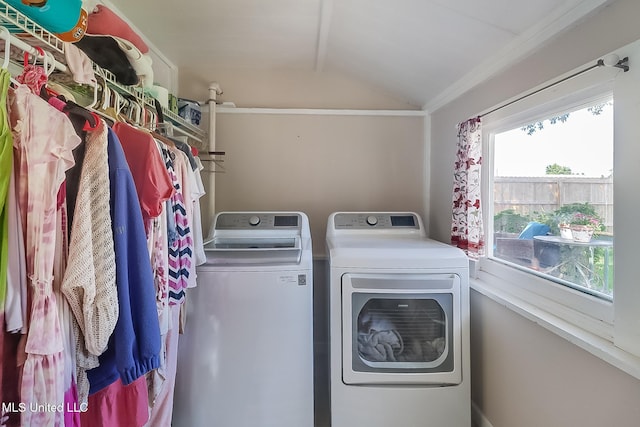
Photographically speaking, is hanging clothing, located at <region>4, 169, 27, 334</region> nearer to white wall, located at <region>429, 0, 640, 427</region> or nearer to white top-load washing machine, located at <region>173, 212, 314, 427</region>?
white top-load washing machine, located at <region>173, 212, 314, 427</region>

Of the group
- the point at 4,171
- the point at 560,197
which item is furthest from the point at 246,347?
the point at 560,197

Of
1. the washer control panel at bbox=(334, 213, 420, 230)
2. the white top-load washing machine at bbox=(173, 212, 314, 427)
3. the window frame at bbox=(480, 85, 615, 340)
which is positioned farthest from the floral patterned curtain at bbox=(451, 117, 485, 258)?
the white top-load washing machine at bbox=(173, 212, 314, 427)

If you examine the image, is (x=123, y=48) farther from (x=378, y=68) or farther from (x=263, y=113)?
(x=378, y=68)

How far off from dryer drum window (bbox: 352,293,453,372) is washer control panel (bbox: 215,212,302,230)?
760mm

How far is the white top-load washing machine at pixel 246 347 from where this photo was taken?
1439 millimetres

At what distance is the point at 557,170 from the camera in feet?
4.18

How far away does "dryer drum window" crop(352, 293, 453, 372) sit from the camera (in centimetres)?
150

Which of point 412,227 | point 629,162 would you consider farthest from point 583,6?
point 412,227

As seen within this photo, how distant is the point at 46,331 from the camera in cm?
70

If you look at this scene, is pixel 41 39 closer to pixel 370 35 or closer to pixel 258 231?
pixel 258 231

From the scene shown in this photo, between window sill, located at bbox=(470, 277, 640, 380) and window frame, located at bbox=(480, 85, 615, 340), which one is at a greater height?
window frame, located at bbox=(480, 85, 615, 340)

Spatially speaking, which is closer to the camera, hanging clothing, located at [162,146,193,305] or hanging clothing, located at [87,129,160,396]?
hanging clothing, located at [87,129,160,396]

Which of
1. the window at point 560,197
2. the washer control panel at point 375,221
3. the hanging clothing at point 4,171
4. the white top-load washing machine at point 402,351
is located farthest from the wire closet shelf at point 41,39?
the window at point 560,197

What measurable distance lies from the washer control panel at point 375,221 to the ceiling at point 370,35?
2.79 ft
